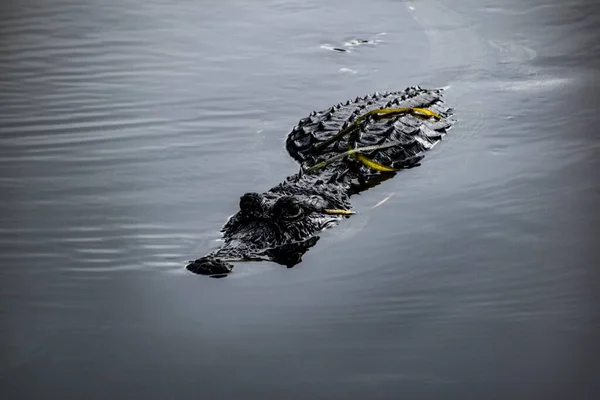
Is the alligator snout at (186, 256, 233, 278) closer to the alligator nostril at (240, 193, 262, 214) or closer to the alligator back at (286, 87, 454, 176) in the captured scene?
the alligator nostril at (240, 193, 262, 214)

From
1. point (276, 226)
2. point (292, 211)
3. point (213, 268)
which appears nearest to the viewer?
point (213, 268)

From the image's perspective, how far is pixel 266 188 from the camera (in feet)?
26.5

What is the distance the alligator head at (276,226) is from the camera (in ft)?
21.5

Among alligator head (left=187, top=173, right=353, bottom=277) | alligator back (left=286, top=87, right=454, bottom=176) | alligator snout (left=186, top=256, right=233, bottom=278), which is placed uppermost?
alligator back (left=286, top=87, right=454, bottom=176)

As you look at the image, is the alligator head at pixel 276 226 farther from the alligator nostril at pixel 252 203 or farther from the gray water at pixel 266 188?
the gray water at pixel 266 188

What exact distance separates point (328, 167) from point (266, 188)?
1.80 ft

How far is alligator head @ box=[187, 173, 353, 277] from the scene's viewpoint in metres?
6.56

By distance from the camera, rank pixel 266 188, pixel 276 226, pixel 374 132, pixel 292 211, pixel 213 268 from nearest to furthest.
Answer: pixel 213 268 < pixel 276 226 < pixel 292 211 < pixel 266 188 < pixel 374 132

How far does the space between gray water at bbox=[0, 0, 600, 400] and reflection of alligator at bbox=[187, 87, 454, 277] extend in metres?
0.14

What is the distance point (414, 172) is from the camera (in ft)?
27.4

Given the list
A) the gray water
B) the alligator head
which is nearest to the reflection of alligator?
the alligator head

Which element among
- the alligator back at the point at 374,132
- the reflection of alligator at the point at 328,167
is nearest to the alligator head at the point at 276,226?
the reflection of alligator at the point at 328,167

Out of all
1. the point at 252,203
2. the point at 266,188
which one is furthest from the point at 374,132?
the point at 252,203

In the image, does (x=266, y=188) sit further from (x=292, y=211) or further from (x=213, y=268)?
(x=213, y=268)
